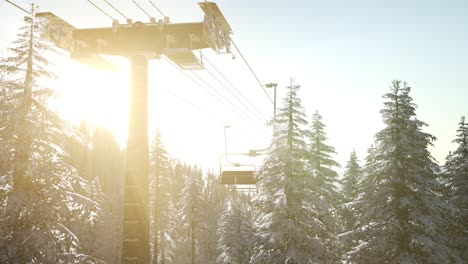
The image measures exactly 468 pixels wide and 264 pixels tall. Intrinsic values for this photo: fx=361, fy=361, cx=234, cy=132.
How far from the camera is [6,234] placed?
467 inches

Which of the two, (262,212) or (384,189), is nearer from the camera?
(384,189)

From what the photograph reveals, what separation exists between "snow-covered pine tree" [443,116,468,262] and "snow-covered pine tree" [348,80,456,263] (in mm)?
3216

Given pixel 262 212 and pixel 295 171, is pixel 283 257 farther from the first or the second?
pixel 295 171

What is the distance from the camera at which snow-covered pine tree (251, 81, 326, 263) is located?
19.6 m

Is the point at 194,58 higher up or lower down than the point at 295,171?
higher up

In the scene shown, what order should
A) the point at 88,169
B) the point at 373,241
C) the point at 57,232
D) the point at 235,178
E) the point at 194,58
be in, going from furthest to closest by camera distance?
the point at 88,169 < the point at 235,178 < the point at 373,241 < the point at 57,232 < the point at 194,58

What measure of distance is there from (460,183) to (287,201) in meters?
12.1

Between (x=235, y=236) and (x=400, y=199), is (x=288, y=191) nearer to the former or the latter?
(x=400, y=199)

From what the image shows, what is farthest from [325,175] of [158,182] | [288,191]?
[158,182]

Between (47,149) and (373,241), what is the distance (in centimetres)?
1580

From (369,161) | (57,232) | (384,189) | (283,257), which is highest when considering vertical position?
(369,161)

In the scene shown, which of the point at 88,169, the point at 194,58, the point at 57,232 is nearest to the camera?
the point at 194,58

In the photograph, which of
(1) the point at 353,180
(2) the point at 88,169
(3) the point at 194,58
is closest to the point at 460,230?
(1) the point at 353,180

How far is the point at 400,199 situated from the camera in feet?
60.2
